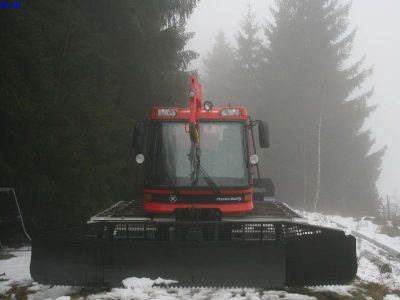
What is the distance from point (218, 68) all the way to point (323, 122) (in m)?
21.1

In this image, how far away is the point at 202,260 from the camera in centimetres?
611

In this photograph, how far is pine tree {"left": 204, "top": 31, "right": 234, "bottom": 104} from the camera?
43.2 meters

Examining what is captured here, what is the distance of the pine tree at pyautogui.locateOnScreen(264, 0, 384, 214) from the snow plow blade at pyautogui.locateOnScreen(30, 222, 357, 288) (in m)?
19.7

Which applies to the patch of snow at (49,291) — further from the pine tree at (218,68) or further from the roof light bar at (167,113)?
the pine tree at (218,68)

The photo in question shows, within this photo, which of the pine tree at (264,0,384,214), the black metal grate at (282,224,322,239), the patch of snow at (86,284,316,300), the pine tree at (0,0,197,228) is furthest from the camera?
the pine tree at (264,0,384,214)

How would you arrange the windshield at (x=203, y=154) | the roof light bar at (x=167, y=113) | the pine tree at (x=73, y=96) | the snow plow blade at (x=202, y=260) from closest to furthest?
the snow plow blade at (x=202, y=260) → the windshield at (x=203, y=154) → the roof light bar at (x=167, y=113) → the pine tree at (x=73, y=96)

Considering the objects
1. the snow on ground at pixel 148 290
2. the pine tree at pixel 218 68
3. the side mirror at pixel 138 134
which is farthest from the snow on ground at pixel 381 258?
the pine tree at pixel 218 68

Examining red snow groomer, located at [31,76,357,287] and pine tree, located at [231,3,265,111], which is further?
pine tree, located at [231,3,265,111]

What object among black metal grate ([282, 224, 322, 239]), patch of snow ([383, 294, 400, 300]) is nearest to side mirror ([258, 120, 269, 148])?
black metal grate ([282, 224, 322, 239])

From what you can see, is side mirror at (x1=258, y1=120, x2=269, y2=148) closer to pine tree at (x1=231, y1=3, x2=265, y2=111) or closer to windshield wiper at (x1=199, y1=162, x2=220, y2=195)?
windshield wiper at (x1=199, y1=162, x2=220, y2=195)

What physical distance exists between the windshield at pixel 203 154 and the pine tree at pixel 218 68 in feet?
111

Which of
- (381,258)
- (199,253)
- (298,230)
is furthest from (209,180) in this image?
(381,258)

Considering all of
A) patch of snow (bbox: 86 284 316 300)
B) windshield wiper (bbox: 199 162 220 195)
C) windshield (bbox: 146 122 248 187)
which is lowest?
patch of snow (bbox: 86 284 316 300)

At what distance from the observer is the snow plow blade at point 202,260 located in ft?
19.9
